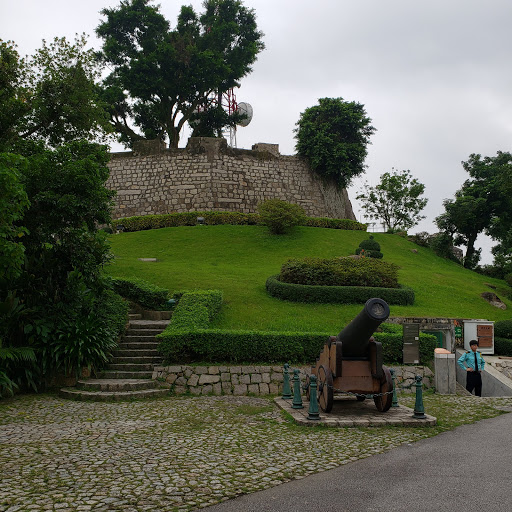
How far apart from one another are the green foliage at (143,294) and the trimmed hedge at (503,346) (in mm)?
9943

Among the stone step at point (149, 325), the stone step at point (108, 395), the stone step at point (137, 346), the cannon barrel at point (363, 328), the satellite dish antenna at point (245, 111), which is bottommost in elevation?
the stone step at point (108, 395)

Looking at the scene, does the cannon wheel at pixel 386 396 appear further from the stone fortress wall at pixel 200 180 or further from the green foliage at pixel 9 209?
the stone fortress wall at pixel 200 180

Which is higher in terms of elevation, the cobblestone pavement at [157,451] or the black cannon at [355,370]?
the black cannon at [355,370]

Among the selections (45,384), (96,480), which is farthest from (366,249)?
(96,480)

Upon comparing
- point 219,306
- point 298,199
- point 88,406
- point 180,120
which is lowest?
point 88,406

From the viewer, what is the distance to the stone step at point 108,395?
365 inches

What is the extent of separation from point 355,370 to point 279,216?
864 inches

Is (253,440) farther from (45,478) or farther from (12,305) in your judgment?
(12,305)

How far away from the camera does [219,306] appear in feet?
48.4

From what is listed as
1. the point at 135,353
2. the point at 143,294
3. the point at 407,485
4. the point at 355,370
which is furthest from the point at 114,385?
the point at 407,485

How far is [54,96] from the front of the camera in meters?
16.8

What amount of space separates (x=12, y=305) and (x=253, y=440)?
6309 millimetres

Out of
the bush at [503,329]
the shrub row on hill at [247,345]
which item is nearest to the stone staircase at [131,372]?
the shrub row on hill at [247,345]

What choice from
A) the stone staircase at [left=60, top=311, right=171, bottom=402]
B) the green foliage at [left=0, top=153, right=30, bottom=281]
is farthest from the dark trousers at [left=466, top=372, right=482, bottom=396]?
the green foliage at [left=0, top=153, right=30, bottom=281]
